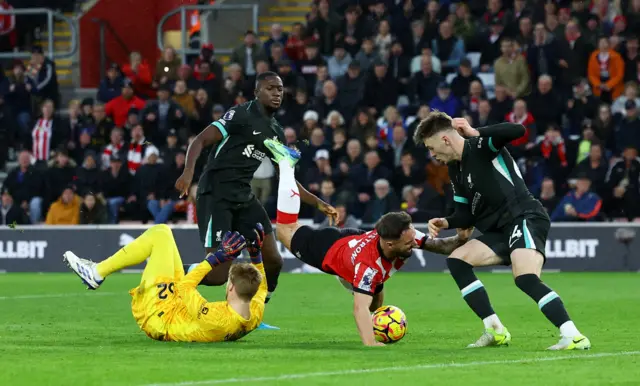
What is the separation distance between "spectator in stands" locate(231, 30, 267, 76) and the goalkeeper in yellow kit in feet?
49.1

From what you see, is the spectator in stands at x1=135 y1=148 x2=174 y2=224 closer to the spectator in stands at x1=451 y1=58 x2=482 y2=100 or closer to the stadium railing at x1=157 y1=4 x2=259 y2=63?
the stadium railing at x1=157 y1=4 x2=259 y2=63

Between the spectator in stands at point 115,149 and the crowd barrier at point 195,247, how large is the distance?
2.37m

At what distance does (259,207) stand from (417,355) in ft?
11.4

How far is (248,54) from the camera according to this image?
1024 inches

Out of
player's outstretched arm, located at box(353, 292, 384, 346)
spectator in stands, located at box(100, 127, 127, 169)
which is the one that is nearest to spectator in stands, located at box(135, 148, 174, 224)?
spectator in stands, located at box(100, 127, 127, 169)

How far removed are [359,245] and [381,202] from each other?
1157 cm

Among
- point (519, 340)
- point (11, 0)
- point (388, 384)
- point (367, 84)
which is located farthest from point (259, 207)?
point (11, 0)

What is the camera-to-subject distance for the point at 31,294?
55.9ft

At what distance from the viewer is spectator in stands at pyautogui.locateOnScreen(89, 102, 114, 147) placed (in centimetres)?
2578

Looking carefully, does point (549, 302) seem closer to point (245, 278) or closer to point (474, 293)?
point (474, 293)

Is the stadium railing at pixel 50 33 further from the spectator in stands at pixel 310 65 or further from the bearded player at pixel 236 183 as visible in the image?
the bearded player at pixel 236 183

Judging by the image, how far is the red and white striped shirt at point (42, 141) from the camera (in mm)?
25906

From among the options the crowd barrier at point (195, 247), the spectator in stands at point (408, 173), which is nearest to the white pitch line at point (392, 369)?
the crowd barrier at point (195, 247)

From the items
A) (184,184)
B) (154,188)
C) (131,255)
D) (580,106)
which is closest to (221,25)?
(154,188)
